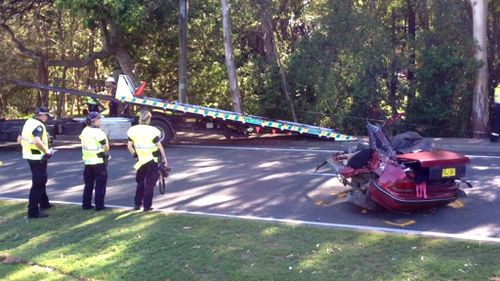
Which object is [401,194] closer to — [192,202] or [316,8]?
[192,202]

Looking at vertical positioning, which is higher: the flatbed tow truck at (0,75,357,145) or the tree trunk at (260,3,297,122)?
the tree trunk at (260,3,297,122)

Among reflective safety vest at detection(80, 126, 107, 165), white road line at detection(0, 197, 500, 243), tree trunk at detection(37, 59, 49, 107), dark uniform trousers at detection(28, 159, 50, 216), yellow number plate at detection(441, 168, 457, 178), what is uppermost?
tree trunk at detection(37, 59, 49, 107)

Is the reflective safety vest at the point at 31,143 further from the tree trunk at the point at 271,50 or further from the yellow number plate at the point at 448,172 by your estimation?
the tree trunk at the point at 271,50

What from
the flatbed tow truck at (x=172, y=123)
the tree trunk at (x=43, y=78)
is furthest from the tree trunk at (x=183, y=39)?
the tree trunk at (x=43, y=78)

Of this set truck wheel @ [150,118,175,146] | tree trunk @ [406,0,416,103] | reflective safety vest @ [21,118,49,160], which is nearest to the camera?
reflective safety vest @ [21,118,49,160]

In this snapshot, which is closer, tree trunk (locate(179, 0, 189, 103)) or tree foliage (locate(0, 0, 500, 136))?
tree foliage (locate(0, 0, 500, 136))

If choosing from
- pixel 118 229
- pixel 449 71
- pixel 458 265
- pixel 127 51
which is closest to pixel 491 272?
pixel 458 265

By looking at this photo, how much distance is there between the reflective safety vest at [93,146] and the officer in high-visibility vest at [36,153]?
20.7 inches

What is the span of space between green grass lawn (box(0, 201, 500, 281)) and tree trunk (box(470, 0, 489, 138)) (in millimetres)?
11936

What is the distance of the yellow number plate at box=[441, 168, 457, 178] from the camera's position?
793cm

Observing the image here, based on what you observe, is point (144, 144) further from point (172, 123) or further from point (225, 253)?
point (172, 123)

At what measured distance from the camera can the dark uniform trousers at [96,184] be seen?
9.04 m

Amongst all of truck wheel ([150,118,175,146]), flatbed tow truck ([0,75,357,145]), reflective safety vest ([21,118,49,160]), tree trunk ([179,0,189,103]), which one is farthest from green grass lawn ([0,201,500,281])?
tree trunk ([179,0,189,103])

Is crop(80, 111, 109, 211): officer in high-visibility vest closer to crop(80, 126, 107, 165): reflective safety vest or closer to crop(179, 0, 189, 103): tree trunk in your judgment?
crop(80, 126, 107, 165): reflective safety vest
